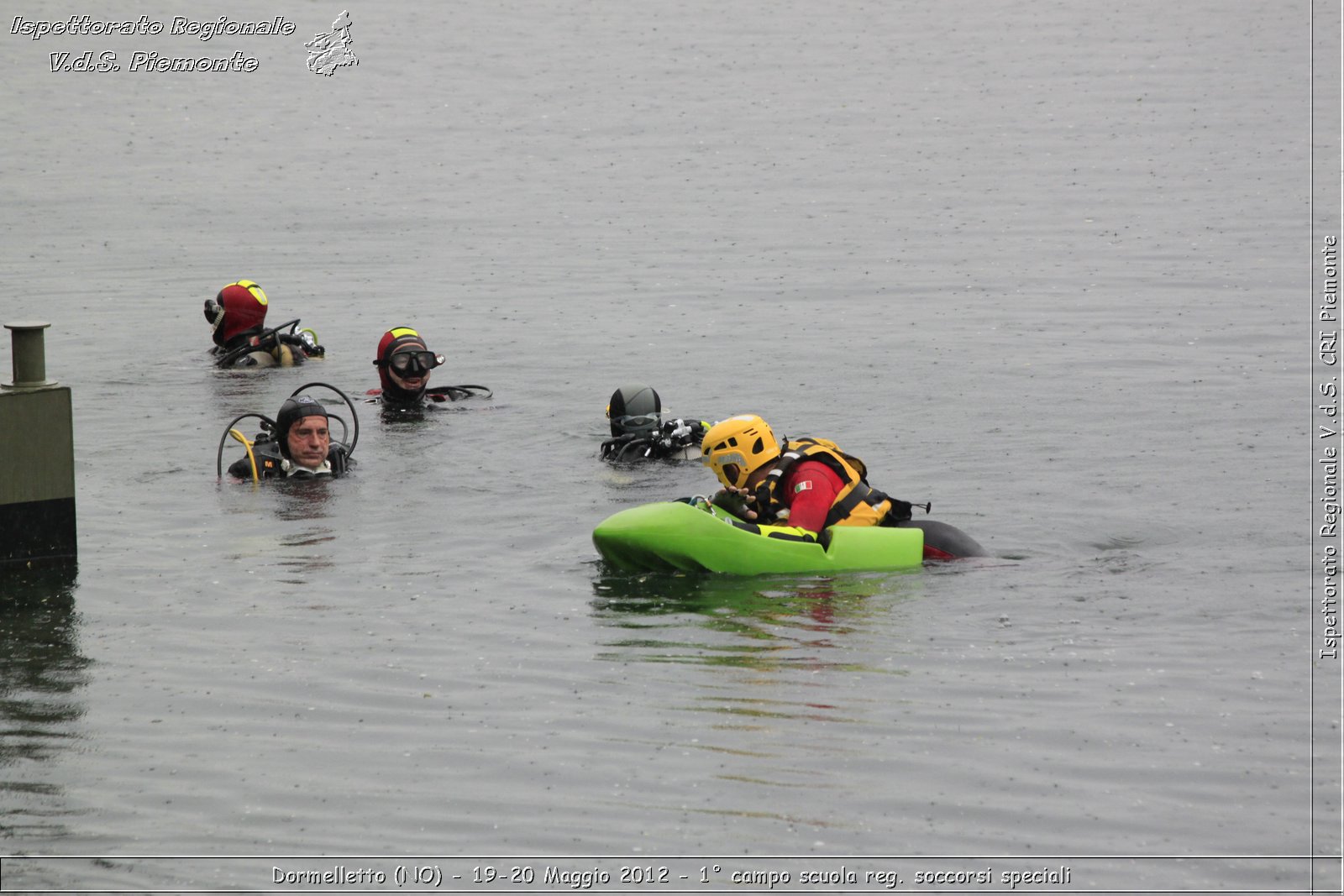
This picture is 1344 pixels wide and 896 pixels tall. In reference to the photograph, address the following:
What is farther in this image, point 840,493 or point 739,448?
point 840,493

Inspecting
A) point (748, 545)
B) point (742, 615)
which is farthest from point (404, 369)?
point (742, 615)

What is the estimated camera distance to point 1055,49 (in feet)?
166

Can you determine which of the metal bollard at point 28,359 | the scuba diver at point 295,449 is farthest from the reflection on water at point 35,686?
the scuba diver at point 295,449

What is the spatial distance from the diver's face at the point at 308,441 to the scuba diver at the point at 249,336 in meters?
5.44

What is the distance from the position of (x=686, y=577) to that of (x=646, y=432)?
3.54 meters

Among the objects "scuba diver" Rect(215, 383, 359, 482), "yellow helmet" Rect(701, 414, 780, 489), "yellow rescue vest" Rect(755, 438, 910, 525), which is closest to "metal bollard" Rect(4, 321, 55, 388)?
"scuba diver" Rect(215, 383, 359, 482)

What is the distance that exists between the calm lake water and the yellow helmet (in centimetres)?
82

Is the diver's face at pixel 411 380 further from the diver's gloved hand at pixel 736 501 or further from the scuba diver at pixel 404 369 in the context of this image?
the diver's gloved hand at pixel 736 501

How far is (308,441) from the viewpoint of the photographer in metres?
14.3

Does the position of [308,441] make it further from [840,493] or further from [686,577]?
[840,493]

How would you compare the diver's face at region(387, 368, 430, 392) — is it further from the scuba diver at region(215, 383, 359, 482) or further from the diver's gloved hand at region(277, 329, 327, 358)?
the diver's gloved hand at region(277, 329, 327, 358)

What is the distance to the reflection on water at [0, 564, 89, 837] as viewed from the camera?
8133mm

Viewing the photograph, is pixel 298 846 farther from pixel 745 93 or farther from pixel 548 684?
pixel 745 93

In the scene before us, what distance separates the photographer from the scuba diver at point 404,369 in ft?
55.5
